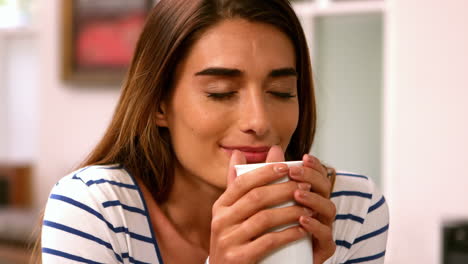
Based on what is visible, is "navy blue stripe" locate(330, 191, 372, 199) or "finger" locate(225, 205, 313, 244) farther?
"navy blue stripe" locate(330, 191, 372, 199)

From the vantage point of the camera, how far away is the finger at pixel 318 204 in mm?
843

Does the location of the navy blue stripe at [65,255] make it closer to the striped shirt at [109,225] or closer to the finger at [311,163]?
the striped shirt at [109,225]

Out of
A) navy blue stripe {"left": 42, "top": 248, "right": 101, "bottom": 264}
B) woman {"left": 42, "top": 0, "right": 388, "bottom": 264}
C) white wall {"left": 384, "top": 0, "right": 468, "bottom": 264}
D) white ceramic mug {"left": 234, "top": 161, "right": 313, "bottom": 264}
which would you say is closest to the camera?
white ceramic mug {"left": 234, "top": 161, "right": 313, "bottom": 264}

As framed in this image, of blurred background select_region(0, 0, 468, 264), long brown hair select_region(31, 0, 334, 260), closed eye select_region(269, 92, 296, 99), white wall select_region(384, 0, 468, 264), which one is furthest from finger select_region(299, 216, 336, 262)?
white wall select_region(384, 0, 468, 264)

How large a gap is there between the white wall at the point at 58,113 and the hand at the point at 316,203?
357 cm

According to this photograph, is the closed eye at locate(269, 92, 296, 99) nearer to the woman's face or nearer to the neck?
the woman's face

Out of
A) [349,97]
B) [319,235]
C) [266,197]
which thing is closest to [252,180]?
[266,197]

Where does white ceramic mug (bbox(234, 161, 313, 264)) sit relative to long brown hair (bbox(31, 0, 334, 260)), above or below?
below

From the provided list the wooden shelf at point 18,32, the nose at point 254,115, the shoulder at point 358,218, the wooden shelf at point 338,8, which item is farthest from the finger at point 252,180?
the wooden shelf at point 18,32

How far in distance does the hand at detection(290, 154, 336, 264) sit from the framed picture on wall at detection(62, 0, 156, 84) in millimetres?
3517

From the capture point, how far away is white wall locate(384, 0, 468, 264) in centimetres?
285

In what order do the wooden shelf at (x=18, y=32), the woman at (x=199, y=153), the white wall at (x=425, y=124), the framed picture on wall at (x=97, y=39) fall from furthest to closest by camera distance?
the wooden shelf at (x=18, y=32)
the framed picture on wall at (x=97, y=39)
the white wall at (x=425, y=124)
the woman at (x=199, y=153)

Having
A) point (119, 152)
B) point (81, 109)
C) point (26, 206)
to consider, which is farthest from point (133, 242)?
point (26, 206)

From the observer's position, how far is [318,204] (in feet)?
2.89
